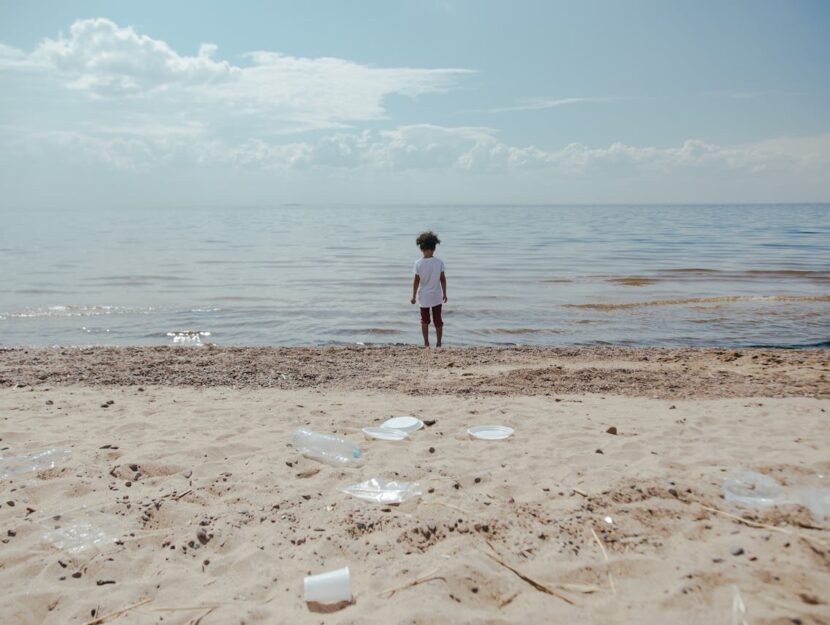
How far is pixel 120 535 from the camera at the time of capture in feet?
10.5

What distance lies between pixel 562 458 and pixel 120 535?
2.72m

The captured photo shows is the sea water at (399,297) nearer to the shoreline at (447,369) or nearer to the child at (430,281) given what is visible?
the child at (430,281)

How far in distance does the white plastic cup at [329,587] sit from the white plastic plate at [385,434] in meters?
1.85

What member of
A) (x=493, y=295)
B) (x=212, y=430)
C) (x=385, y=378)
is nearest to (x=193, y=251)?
(x=493, y=295)

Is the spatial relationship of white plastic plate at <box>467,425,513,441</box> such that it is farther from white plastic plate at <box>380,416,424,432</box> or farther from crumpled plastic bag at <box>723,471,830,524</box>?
crumpled plastic bag at <box>723,471,830,524</box>

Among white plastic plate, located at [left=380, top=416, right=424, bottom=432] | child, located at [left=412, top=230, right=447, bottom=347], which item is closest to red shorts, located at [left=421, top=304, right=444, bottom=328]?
child, located at [left=412, top=230, right=447, bottom=347]

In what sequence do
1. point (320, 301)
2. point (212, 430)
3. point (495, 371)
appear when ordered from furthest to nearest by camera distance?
point (320, 301) < point (495, 371) < point (212, 430)

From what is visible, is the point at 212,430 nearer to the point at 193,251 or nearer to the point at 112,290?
the point at 112,290

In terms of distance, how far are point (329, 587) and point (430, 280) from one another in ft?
23.3

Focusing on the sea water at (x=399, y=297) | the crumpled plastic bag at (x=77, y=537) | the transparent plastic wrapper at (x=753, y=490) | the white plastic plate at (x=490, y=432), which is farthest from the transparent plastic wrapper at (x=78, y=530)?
the sea water at (x=399, y=297)

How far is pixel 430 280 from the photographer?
9.62m

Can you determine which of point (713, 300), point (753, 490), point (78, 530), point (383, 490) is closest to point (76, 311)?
point (78, 530)

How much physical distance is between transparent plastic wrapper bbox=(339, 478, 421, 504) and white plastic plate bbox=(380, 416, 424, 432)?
1.10 metres

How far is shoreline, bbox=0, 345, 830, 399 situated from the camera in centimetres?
669
